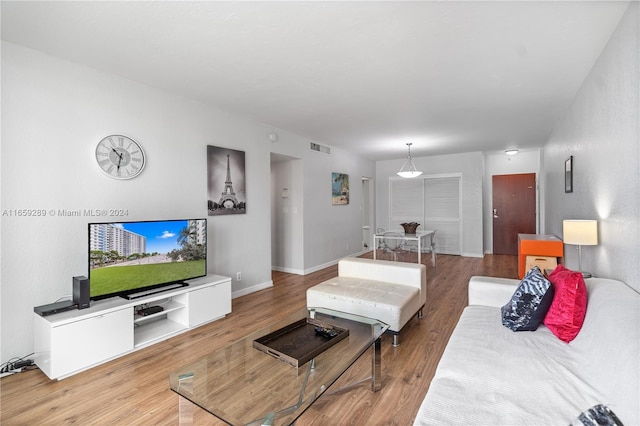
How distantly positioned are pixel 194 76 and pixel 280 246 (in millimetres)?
3556

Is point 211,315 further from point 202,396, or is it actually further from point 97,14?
point 97,14

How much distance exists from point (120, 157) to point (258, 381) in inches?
98.2

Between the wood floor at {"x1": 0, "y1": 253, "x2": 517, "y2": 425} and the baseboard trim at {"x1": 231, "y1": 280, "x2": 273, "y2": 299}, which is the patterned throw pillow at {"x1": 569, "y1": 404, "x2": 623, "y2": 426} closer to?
the wood floor at {"x1": 0, "y1": 253, "x2": 517, "y2": 425}

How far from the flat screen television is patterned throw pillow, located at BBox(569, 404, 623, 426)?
9.94 ft

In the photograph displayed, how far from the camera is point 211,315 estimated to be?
3.21m

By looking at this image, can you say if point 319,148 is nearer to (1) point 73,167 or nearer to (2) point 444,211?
(2) point 444,211

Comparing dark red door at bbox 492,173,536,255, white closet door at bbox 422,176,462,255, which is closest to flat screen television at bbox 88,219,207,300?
white closet door at bbox 422,176,462,255

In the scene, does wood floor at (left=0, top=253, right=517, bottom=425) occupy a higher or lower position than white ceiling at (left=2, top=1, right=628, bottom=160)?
lower

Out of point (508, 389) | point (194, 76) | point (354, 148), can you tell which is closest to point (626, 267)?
point (508, 389)

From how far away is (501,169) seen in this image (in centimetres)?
750

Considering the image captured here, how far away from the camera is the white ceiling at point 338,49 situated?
194 centimetres

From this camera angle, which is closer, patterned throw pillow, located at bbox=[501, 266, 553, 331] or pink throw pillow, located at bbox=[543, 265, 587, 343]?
pink throw pillow, located at bbox=[543, 265, 587, 343]

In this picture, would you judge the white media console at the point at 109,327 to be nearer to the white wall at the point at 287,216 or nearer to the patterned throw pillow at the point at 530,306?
the white wall at the point at 287,216

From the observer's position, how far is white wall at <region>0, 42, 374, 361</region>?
7.57 feet
